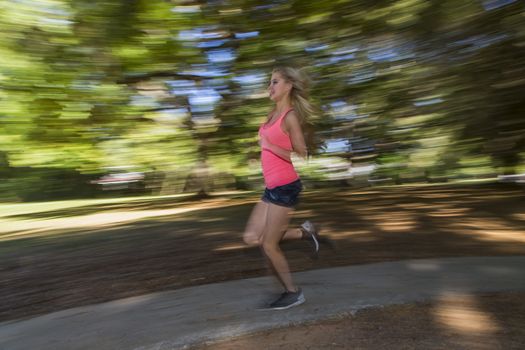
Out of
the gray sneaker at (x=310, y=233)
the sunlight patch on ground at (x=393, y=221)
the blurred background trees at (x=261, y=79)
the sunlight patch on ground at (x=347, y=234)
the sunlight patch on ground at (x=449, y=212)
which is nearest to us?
the gray sneaker at (x=310, y=233)

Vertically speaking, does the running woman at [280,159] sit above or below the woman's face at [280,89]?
below

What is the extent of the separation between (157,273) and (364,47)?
16.1 feet

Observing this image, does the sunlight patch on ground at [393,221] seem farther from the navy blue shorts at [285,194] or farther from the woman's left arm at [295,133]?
the woman's left arm at [295,133]

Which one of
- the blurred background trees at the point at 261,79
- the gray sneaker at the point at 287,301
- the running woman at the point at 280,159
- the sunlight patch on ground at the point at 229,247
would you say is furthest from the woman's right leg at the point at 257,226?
the blurred background trees at the point at 261,79

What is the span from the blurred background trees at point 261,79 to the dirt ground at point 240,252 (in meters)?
1.08

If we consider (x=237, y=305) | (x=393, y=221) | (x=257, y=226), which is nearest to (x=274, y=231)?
(x=257, y=226)

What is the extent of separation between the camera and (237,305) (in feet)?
15.6

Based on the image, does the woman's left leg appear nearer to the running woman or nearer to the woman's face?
the running woman

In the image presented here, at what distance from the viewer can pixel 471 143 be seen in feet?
25.7

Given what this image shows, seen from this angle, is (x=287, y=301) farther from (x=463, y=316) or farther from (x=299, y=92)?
(x=299, y=92)

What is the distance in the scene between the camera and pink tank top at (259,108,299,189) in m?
3.99

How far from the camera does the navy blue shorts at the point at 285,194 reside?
13.4 ft

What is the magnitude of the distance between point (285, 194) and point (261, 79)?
6358 mm

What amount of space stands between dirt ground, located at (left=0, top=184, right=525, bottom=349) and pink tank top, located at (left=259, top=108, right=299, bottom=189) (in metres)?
0.71
